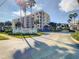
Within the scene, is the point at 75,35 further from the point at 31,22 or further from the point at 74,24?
the point at 31,22

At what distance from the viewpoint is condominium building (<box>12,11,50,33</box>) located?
8.95 ft

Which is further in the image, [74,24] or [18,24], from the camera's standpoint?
[74,24]

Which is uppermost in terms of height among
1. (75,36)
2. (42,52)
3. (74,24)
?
(74,24)

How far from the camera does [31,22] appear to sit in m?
2.74

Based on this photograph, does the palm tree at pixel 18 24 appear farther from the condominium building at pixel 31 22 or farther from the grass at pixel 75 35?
the grass at pixel 75 35

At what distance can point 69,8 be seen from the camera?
288 cm

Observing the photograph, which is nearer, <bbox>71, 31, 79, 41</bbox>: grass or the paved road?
the paved road

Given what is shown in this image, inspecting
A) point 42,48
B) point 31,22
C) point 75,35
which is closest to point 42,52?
point 42,48

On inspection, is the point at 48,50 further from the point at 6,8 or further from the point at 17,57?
the point at 6,8

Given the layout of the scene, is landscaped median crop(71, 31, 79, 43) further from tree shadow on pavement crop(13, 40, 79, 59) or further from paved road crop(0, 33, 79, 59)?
tree shadow on pavement crop(13, 40, 79, 59)

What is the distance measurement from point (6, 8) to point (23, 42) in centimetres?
57

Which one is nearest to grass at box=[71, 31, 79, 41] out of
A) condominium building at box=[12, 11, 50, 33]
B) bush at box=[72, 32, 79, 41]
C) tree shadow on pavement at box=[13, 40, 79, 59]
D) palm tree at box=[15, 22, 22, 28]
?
bush at box=[72, 32, 79, 41]

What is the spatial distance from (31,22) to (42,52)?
48 centimetres

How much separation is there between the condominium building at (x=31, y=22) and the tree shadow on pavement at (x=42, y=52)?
0.76ft
